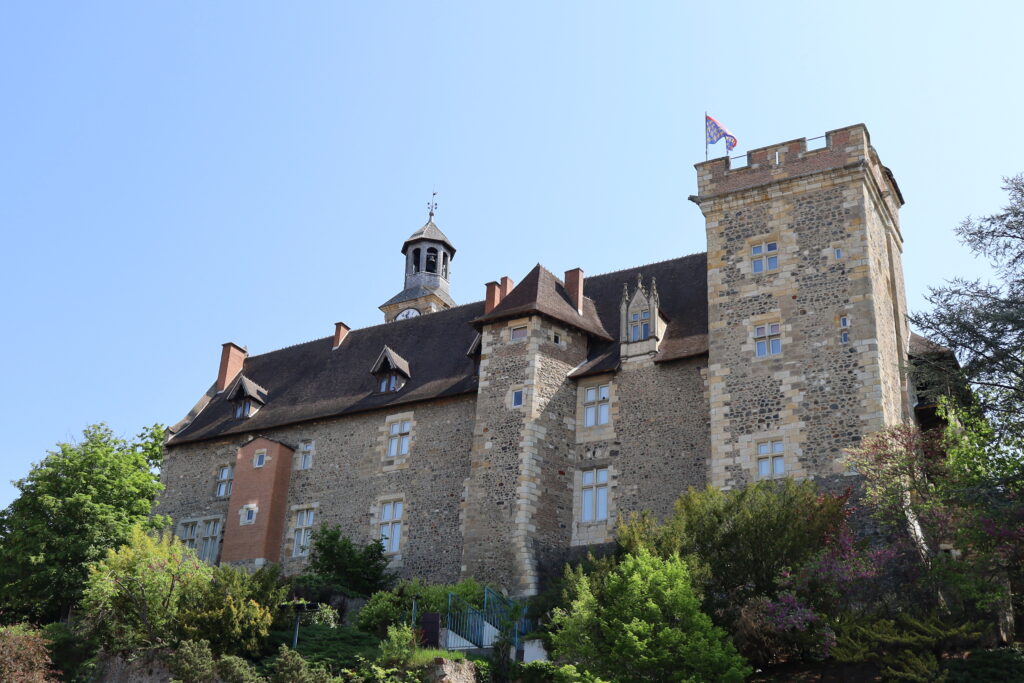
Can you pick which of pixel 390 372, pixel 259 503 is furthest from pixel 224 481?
pixel 390 372

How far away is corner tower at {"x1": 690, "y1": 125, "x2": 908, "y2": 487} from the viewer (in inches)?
1027

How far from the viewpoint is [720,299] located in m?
28.9

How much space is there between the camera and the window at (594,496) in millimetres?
28516

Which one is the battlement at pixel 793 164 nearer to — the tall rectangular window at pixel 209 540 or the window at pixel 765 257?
the window at pixel 765 257

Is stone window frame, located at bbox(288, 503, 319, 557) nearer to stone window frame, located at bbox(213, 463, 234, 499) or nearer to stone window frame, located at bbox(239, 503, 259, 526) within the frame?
stone window frame, located at bbox(239, 503, 259, 526)

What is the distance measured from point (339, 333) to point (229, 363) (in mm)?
4250

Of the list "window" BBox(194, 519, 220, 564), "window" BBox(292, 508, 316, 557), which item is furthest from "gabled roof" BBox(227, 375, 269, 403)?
"window" BBox(292, 508, 316, 557)

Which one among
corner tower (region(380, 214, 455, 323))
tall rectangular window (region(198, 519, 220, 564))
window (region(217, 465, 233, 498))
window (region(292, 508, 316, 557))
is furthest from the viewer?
corner tower (region(380, 214, 455, 323))

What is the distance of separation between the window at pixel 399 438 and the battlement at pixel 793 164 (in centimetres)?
1024

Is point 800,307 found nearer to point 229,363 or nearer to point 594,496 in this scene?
point 594,496

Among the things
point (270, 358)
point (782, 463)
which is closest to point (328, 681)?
point (782, 463)

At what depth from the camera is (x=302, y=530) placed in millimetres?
32562

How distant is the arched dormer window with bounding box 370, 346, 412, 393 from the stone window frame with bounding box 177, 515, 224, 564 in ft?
20.5

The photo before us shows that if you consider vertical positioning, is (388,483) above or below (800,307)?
below
